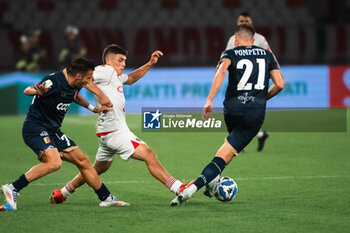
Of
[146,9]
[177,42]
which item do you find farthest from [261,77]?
[146,9]

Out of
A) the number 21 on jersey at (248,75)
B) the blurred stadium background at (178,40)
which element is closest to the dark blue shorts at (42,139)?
the number 21 on jersey at (248,75)

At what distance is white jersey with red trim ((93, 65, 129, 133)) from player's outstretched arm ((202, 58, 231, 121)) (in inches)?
37.8

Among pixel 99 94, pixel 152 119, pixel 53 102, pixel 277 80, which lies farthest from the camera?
pixel 152 119

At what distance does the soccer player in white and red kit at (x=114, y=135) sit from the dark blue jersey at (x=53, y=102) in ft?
0.82

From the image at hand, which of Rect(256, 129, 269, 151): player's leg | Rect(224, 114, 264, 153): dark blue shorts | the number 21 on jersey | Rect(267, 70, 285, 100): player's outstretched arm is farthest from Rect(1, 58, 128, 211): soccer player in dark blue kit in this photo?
Rect(256, 129, 269, 151): player's leg

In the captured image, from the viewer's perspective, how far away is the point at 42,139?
6.71 metres

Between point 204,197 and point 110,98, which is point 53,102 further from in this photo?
point 204,197

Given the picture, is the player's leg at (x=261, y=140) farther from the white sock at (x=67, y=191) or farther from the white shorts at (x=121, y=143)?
the white sock at (x=67, y=191)

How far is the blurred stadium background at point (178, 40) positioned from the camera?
59.8 ft

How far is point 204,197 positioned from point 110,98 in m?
1.48

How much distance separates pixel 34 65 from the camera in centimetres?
1886

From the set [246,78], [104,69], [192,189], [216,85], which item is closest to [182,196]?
[192,189]

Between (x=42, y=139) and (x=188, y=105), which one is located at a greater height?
(x=42, y=139)

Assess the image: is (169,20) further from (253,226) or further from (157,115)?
(253,226)
